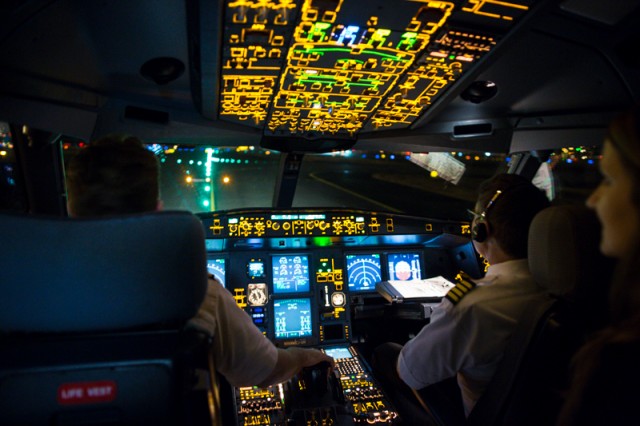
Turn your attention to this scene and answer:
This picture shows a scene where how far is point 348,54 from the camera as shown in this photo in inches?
75.9

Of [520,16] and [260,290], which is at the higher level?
[520,16]

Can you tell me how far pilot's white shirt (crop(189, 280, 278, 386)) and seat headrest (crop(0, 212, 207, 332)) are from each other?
10.7 inches

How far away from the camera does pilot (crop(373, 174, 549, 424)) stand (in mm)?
1496

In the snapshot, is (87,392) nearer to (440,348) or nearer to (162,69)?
(440,348)

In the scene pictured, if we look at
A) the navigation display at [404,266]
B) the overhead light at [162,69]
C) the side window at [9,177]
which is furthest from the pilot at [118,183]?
Answer: the navigation display at [404,266]

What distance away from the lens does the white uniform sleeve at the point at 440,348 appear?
5.00ft

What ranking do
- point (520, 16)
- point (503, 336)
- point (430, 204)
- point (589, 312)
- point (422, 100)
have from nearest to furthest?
1. point (589, 312)
2. point (503, 336)
3. point (520, 16)
4. point (422, 100)
5. point (430, 204)

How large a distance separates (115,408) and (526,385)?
107cm

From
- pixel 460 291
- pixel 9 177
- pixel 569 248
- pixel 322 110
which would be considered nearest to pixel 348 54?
pixel 322 110

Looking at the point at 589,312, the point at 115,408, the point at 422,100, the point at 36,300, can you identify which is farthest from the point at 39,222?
the point at 422,100

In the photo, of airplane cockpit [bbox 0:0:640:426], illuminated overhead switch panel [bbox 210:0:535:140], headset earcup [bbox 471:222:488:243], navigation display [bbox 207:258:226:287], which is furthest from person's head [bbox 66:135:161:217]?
navigation display [bbox 207:258:226:287]

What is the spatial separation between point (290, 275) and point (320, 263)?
23 cm

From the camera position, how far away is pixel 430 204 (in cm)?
917

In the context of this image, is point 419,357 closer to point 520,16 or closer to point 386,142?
point 520,16
